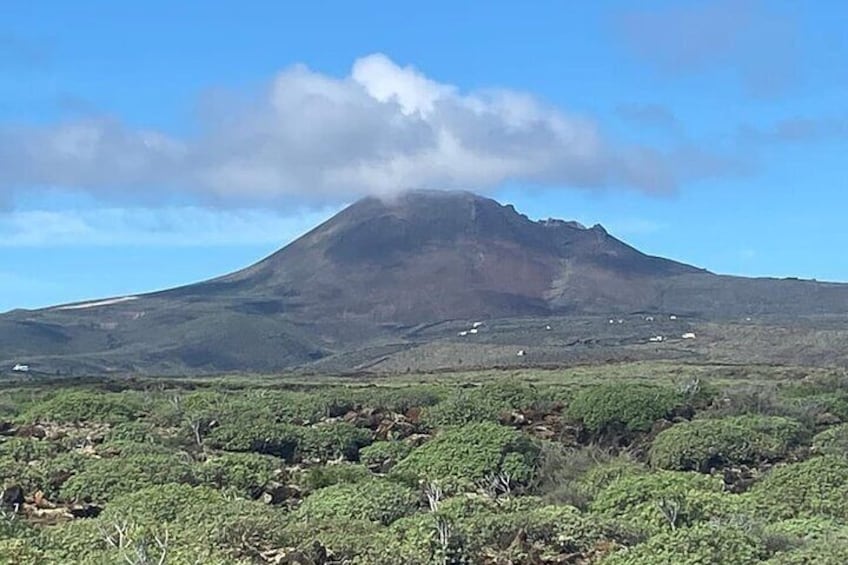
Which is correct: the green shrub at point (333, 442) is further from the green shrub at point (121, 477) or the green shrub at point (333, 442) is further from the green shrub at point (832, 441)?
the green shrub at point (832, 441)

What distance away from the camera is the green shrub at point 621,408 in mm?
24531

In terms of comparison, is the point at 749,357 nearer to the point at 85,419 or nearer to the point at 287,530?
the point at 85,419

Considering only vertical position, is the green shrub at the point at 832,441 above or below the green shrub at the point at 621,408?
below

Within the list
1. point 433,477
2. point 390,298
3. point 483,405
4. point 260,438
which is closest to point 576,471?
point 433,477

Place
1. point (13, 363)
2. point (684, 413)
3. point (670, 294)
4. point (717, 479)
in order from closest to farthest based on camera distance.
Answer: point (717, 479)
point (684, 413)
point (13, 363)
point (670, 294)

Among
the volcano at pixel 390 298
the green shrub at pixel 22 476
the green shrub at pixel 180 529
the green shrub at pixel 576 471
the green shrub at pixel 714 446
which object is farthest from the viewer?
the volcano at pixel 390 298

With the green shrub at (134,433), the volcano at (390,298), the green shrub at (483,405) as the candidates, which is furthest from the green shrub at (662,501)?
the volcano at (390,298)

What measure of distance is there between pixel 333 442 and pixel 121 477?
19.0ft

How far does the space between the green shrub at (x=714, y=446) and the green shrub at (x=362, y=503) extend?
5976 mm

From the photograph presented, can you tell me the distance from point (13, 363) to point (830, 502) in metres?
90.3

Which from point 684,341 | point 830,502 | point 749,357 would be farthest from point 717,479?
point 684,341

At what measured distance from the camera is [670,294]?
153375 mm

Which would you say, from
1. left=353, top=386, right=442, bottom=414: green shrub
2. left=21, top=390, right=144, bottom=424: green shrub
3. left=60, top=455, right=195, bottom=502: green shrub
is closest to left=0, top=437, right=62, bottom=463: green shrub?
left=60, top=455, right=195, bottom=502: green shrub

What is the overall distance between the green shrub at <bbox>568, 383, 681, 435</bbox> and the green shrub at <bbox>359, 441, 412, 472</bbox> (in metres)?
3.98
